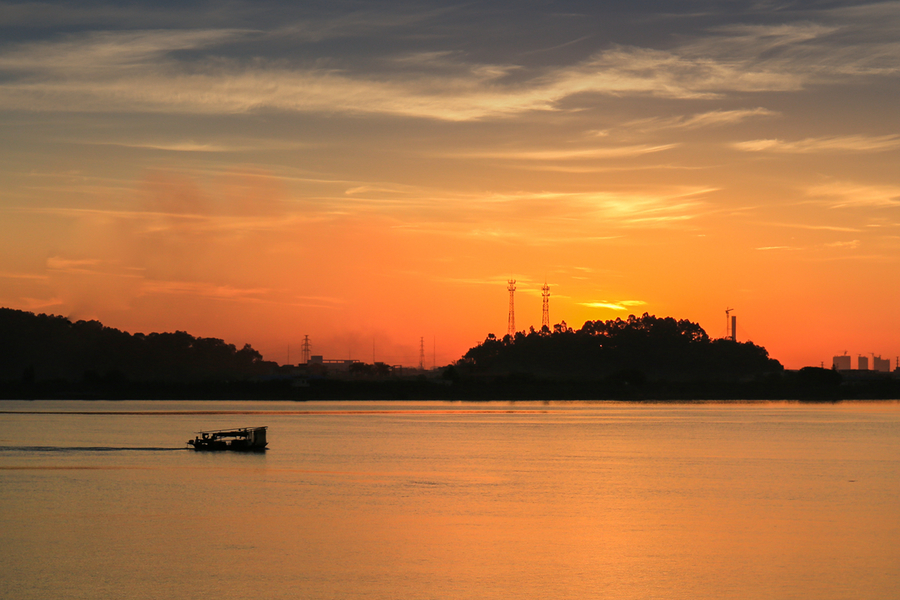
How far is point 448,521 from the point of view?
4322 centimetres

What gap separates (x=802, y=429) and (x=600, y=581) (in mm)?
95267

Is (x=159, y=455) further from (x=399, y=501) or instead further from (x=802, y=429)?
(x=802, y=429)

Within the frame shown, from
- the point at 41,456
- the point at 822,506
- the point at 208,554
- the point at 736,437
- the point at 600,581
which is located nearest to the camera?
the point at 600,581

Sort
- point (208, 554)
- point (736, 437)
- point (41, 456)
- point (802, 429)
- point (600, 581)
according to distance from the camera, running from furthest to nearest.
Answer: point (802, 429) < point (736, 437) < point (41, 456) < point (208, 554) < point (600, 581)

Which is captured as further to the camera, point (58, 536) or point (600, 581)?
point (58, 536)

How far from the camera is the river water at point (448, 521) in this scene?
31266mm

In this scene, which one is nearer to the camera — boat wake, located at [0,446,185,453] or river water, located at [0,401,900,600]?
river water, located at [0,401,900,600]

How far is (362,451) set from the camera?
269ft

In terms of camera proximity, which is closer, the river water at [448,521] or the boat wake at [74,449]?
the river water at [448,521]

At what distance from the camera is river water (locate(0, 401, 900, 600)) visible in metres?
31.3

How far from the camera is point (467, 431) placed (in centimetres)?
11075

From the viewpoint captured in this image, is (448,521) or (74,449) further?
(74,449)

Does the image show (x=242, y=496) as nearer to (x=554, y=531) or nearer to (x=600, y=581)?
(x=554, y=531)

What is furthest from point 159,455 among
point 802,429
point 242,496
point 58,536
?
point 802,429
